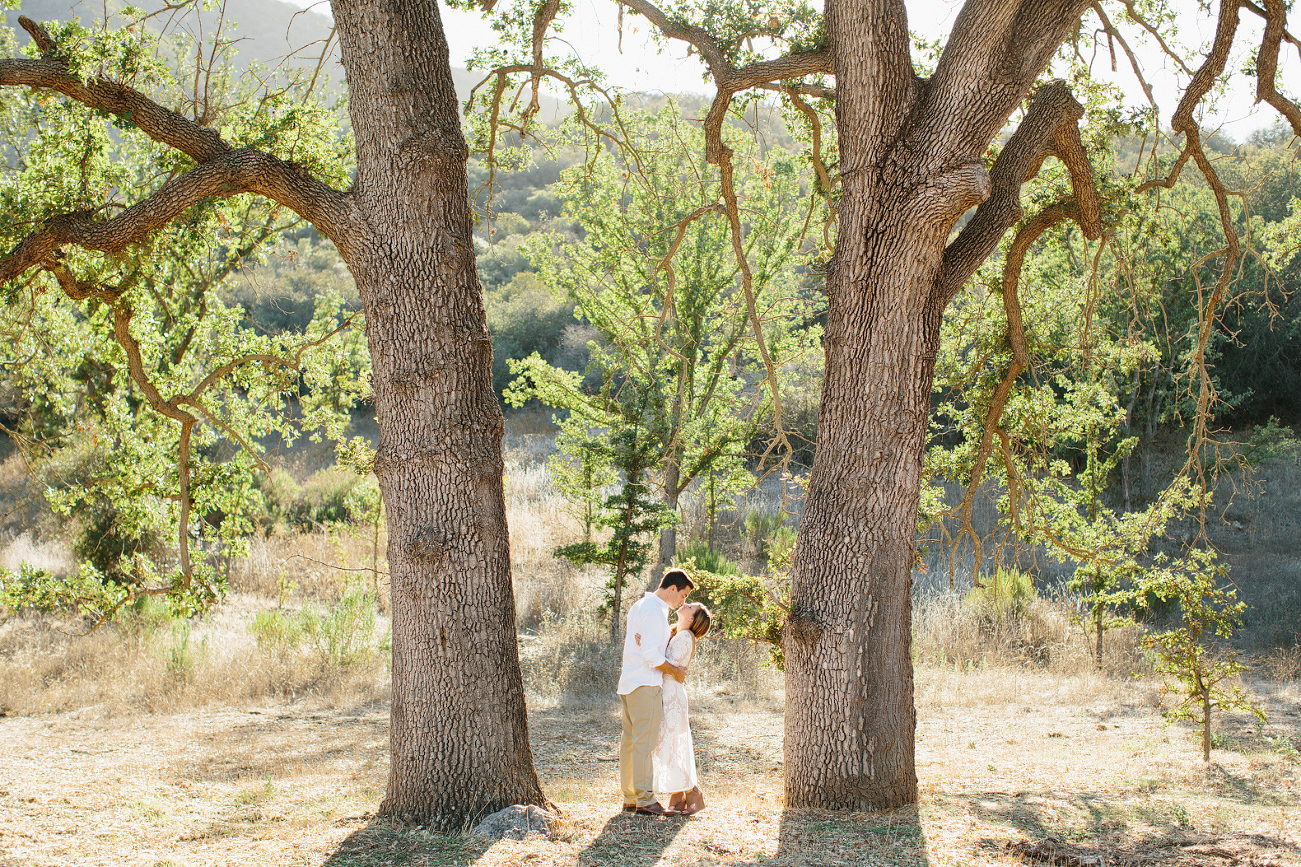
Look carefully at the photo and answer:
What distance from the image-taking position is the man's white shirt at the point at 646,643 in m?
5.68

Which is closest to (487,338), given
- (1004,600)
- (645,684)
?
(645,684)

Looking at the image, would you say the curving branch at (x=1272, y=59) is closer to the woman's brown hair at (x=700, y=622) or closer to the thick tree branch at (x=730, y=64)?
the thick tree branch at (x=730, y=64)

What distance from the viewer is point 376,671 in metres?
11.0

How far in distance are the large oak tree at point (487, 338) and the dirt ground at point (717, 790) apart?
520mm

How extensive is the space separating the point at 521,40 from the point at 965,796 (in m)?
6.37

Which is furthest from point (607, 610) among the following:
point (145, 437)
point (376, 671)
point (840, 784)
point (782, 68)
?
point (782, 68)

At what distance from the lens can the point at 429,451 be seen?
4918mm

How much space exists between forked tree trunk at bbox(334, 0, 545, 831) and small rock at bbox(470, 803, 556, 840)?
0.11 meters

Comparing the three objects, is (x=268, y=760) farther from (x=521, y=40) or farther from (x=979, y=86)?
(x=979, y=86)

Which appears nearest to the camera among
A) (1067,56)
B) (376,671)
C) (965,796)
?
(965,796)

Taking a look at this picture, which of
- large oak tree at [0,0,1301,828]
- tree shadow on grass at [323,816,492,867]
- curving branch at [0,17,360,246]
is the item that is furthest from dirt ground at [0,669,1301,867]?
curving branch at [0,17,360,246]

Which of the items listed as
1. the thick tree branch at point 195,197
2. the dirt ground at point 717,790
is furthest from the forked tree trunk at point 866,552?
the thick tree branch at point 195,197

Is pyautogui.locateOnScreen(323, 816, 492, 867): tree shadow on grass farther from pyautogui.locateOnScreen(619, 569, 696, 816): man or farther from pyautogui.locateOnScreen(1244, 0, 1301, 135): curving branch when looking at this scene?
pyautogui.locateOnScreen(1244, 0, 1301, 135): curving branch

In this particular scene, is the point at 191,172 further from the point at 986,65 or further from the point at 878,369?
the point at 986,65
